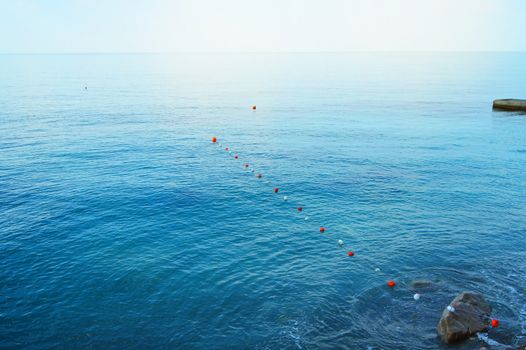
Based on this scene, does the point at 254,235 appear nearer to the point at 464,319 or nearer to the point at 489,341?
the point at 464,319

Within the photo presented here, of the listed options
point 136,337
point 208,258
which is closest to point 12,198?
point 208,258

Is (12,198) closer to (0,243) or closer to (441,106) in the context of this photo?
(0,243)

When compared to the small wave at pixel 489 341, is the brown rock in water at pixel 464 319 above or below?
above

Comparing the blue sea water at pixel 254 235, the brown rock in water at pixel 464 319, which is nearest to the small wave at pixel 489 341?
the brown rock in water at pixel 464 319

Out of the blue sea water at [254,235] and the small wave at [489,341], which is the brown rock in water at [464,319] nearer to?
the small wave at [489,341]

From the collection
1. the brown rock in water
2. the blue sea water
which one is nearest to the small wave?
the brown rock in water

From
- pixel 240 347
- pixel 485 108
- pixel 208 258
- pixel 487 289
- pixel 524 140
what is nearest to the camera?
pixel 240 347
